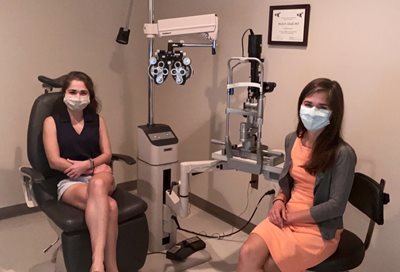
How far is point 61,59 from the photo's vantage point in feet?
10.4

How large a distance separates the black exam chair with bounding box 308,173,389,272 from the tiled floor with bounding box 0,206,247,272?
34.2 inches

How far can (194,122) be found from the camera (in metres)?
3.32

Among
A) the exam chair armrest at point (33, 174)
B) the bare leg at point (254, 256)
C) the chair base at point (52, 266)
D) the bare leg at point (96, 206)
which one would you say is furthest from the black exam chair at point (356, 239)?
the exam chair armrest at point (33, 174)

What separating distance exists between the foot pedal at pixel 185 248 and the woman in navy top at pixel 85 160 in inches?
21.1

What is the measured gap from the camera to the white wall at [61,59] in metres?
2.94

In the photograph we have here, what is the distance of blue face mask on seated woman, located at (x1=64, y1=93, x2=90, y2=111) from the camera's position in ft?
7.64

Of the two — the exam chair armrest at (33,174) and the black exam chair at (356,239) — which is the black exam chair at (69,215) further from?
the black exam chair at (356,239)

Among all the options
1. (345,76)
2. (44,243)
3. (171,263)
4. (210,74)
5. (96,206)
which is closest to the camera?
(96,206)

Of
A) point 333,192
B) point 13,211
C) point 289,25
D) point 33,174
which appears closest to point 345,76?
point 289,25

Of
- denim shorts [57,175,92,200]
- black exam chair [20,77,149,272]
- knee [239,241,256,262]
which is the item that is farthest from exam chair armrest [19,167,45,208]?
knee [239,241,256,262]

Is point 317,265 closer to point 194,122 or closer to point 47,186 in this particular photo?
point 47,186

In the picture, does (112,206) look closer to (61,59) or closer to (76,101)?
(76,101)

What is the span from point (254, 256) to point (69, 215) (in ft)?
3.10

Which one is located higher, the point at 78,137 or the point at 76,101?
the point at 76,101
